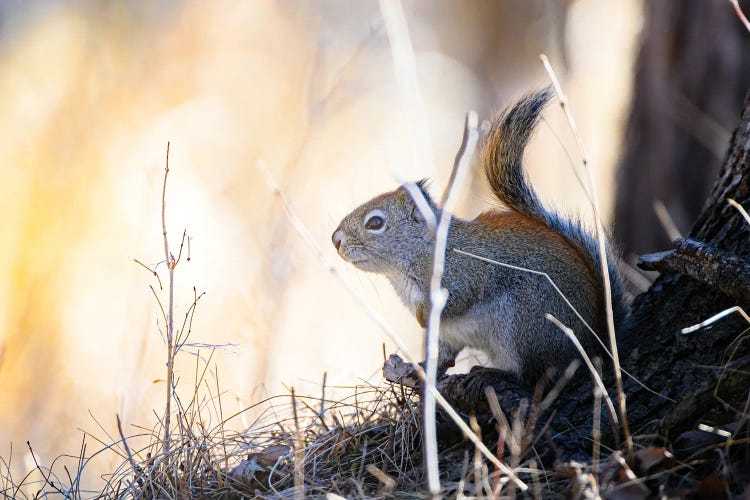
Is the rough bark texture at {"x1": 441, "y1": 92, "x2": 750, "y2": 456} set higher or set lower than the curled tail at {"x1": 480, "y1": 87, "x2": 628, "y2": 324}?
lower

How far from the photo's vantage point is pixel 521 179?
2.20 meters

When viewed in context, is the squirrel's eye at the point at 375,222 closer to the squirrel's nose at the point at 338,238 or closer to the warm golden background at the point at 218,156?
the squirrel's nose at the point at 338,238

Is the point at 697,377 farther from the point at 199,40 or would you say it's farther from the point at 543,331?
the point at 199,40

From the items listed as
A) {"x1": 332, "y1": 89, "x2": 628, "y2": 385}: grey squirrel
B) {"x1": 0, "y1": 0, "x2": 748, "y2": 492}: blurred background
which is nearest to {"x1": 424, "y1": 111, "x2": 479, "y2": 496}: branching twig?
{"x1": 332, "y1": 89, "x2": 628, "y2": 385}: grey squirrel

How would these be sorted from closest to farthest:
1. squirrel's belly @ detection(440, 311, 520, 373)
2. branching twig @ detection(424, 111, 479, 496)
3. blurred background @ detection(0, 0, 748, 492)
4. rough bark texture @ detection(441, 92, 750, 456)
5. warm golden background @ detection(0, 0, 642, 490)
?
branching twig @ detection(424, 111, 479, 496) → rough bark texture @ detection(441, 92, 750, 456) → squirrel's belly @ detection(440, 311, 520, 373) → blurred background @ detection(0, 0, 748, 492) → warm golden background @ detection(0, 0, 642, 490)

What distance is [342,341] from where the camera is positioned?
5652 mm

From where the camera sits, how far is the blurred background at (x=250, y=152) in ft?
11.2

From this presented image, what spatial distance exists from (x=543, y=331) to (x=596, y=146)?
4167mm

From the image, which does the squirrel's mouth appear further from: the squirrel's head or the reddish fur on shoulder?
the reddish fur on shoulder

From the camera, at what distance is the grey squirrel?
6.76 feet

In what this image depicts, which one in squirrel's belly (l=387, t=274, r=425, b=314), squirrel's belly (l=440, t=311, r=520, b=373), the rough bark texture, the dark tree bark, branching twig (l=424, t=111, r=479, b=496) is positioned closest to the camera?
branching twig (l=424, t=111, r=479, b=496)

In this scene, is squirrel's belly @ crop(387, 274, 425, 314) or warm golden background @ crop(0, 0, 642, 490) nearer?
squirrel's belly @ crop(387, 274, 425, 314)

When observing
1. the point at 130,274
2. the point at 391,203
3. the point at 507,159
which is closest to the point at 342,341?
the point at 130,274

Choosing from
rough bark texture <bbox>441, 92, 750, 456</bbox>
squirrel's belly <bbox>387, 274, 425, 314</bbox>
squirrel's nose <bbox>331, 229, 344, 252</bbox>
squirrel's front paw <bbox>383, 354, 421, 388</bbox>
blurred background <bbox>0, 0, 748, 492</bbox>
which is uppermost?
blurred background <bbox>0, 0, 748, 492</bbox>
